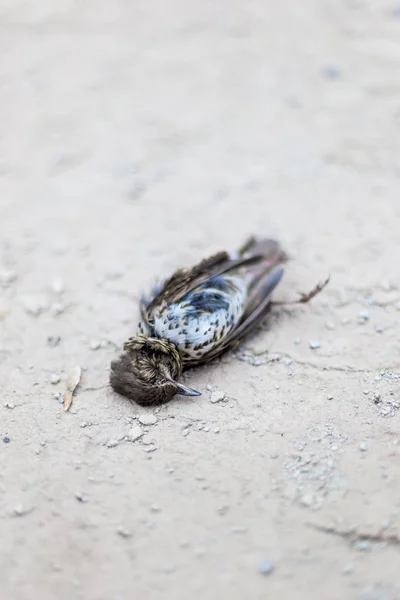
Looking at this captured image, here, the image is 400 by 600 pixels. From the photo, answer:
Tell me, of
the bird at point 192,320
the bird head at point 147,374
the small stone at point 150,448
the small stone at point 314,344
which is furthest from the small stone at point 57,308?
the small stone at point 314,344

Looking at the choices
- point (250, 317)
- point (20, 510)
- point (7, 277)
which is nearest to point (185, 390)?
point (250, 317)

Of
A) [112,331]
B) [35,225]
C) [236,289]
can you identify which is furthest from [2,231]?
[236,289]

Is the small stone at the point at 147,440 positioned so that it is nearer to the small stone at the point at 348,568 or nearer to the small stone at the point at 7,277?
the small stone at the point at 348,568

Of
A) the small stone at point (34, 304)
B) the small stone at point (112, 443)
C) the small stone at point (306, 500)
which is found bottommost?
the small stone at point (112, 443)

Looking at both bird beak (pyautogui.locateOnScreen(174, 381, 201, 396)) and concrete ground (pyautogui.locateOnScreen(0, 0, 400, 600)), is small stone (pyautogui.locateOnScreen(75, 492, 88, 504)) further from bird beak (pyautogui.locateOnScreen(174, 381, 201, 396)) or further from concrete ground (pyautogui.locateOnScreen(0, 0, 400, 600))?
bird beak (pyautogui.locateOnScreen(174, 381, 201, 396))

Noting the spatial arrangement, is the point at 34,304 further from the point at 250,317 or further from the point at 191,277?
the point at 250,317

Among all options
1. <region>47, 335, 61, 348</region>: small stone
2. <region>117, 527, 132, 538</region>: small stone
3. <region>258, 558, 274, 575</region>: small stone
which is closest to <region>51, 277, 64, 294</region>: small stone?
<region>47, 335, 61, 348</region>: small stone
